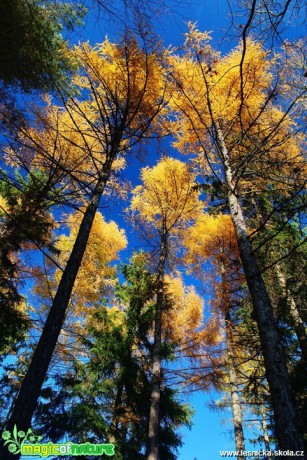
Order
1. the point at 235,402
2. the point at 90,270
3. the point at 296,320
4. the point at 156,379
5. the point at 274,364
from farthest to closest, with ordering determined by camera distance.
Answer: the point at 90,270 < the point at 235,402 < the point at 296,320 < the point at 156,379 < the point at 274,364

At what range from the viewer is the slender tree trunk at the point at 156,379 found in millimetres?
5961

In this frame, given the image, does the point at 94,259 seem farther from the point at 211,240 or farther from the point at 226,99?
the point at 226,99

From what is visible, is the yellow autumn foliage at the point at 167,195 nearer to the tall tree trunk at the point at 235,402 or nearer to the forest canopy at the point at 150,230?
the forest canopy at the point at 150,230

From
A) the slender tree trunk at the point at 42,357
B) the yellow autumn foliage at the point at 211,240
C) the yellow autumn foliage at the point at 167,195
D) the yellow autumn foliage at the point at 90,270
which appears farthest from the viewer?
the yellow autumn foliage at the point at 90,270

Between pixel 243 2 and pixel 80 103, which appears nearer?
pixel 243 2

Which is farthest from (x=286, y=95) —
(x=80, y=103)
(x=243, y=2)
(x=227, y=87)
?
(x=80, y=103)

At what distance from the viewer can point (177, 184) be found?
1048 centimetres

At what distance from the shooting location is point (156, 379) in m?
6.85

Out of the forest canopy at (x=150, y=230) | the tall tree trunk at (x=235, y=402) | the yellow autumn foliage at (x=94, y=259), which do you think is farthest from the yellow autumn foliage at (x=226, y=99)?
the yellow autumn foliage at (x=94, y=259)

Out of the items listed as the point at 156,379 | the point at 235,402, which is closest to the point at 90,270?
the point at 156,379

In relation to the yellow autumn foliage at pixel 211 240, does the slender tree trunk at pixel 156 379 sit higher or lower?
lower

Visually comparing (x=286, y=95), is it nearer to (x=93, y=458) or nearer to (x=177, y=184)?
(x=177, y=184)

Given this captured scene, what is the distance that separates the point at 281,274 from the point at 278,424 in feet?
19.1

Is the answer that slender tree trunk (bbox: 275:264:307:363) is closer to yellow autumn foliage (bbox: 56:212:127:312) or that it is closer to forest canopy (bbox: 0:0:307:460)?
forest canopy (bbox: 0:0:307:460)
